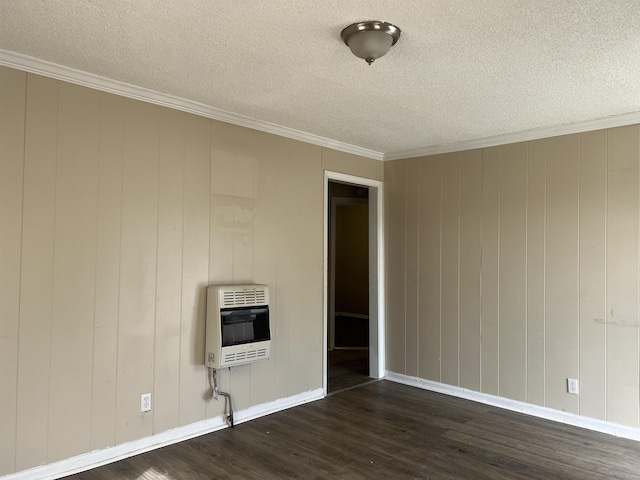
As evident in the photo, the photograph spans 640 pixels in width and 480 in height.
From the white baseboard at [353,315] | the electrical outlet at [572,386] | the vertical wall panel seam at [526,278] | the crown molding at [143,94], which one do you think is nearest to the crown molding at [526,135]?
the vertical wall panel seam at [526,278]

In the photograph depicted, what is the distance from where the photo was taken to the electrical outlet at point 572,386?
3559mm

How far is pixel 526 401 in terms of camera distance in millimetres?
3830

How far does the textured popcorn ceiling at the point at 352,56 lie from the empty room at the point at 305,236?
0.06 feet

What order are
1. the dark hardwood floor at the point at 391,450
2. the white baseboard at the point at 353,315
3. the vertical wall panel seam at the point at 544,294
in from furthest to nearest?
the white baseboard at the point at 353,315 → the vertical wall panel seam at the point at 544,294 → the dark hardwood floor at the point at 391,450

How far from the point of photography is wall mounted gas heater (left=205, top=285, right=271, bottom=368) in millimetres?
3213

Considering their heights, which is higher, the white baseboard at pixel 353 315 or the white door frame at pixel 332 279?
the white door frame at pixel 332 279

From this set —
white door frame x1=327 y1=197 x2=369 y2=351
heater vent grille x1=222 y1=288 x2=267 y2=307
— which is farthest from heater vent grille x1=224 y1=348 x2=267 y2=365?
white door frame x1=327 y1=197 x2=369 y2=351

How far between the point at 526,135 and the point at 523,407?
7.87ft

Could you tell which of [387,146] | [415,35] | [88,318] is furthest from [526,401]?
[88,318]

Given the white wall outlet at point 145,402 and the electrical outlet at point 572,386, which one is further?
the electrical outlet at point 572,386

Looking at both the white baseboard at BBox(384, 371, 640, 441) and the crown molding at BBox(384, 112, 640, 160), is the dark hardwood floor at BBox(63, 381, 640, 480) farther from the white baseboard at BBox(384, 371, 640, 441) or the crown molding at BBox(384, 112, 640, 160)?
the crown molding at BBox(384, 112, 640, 160)

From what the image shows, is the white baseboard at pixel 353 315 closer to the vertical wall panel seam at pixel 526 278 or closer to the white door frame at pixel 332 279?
the white door frame at pixel 332 279

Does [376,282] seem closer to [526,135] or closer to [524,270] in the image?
[524,270]

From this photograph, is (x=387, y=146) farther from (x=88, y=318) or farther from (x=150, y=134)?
(x=88, y=318)
